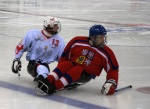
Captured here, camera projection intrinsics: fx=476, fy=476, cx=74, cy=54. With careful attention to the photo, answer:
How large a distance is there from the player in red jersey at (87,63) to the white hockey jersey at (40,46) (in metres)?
0.30

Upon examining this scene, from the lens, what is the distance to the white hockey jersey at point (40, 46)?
5188 mm

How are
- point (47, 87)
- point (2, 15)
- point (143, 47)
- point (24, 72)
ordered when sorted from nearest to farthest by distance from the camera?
point (47, 87) → point (24, 72) → point (143, 47) → point (2, 15)

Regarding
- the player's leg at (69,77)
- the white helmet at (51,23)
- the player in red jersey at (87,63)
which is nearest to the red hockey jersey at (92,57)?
the player in red jersey at (87,63)

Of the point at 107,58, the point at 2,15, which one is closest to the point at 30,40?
the point at 107,58

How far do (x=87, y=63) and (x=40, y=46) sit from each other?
643 millimetres

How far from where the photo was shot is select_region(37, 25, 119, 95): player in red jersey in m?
4.71

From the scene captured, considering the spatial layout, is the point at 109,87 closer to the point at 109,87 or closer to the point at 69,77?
the point at 109,87

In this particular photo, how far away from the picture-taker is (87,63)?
15.8 ft

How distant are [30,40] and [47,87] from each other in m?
0.79

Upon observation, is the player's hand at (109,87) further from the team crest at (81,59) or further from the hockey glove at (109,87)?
the team crest at (81,59)

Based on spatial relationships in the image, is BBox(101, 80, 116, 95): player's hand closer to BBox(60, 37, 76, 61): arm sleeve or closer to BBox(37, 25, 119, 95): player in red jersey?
BBox(37, 25, 119, 95): player in red jersey

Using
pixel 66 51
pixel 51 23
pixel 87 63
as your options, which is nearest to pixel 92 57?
pixel 87 63

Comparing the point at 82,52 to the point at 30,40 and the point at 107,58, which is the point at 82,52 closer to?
the point at 107,58

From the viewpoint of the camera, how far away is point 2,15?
1290 centimetres
